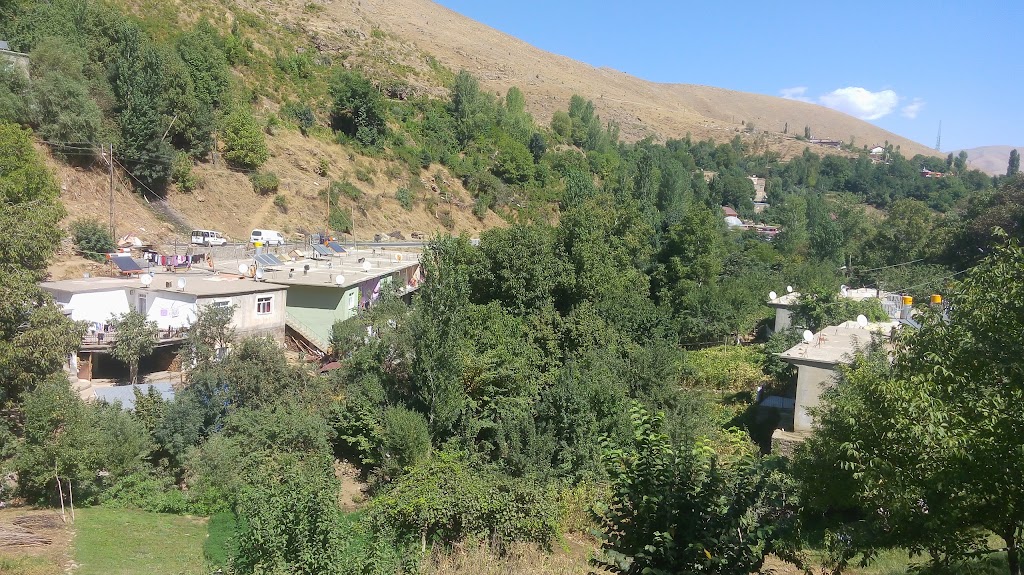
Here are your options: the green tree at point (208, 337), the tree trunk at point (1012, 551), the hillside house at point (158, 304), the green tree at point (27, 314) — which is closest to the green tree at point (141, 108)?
the hillside house at point (158, 304)

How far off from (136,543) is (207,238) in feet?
70.1

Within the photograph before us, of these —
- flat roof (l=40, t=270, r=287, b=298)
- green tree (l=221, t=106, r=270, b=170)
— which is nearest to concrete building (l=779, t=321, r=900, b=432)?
flat roof (l=40, t=270, r=287, b=298)

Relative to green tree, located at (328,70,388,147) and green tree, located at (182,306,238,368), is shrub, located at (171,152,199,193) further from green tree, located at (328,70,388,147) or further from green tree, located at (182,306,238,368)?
green tree, located at (182,306,238,368)

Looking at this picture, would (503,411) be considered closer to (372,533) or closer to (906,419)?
(372,533)

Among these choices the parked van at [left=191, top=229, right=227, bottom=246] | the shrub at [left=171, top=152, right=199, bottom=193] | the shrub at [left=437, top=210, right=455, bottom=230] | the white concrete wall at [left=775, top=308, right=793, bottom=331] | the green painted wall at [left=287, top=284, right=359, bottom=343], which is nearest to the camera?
the green painted wall at [left=287, top=284, right=359, bottom=343]

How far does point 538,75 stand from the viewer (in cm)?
12162

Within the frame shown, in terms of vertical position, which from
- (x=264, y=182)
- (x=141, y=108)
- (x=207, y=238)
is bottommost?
(x=207, y=238)

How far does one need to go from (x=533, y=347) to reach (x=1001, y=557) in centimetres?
1445

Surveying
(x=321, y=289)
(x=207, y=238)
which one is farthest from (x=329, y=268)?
(x=207, y=238)

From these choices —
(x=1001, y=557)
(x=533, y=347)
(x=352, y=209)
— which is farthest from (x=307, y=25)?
(x=1001, y=557)

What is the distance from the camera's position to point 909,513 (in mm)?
6406

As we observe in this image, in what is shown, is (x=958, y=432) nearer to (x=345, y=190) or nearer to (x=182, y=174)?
(x=182, y=174)

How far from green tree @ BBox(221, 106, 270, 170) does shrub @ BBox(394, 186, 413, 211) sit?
9749 mm

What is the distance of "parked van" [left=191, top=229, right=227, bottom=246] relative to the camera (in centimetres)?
3063
